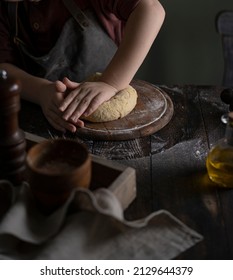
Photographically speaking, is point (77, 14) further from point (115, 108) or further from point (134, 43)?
point (115, 108)

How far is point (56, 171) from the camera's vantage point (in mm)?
591

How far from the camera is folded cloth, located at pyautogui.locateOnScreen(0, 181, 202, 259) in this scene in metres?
0.57

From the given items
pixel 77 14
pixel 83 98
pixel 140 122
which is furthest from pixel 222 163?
pixel 77 14

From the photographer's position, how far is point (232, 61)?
1.47m

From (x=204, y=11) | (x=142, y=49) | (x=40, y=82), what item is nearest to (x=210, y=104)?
(x=142, y=49)

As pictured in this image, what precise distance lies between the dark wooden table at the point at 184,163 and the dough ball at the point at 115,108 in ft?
0.21

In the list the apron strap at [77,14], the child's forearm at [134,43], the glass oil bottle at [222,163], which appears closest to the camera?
the glass oil bottle at [222,163]

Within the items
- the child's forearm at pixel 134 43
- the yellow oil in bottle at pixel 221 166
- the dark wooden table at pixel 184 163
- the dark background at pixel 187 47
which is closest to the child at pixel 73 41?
the child's forearm at pixel 134 43

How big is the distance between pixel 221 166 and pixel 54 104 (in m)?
0.38

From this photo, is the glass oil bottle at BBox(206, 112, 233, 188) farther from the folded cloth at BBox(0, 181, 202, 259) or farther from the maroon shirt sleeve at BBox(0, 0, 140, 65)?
the maroon shirt sleeve at BBox(0, 0, 140, 65)

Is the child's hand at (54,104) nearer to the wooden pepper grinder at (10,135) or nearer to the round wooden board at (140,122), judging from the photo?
the round wooden board at (140,122)

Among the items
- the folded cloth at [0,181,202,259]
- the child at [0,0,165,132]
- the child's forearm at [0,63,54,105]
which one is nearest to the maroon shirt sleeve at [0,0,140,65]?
the child at [0,0,165,132]

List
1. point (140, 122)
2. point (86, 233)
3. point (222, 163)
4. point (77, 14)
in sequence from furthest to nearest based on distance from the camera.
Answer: point (77, 14) → point (140, 122) → point (222, 163) → point (86, 233)

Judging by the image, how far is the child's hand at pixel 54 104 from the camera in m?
0.89
